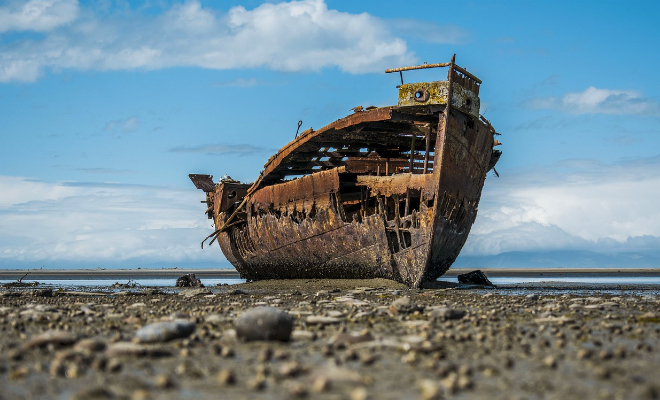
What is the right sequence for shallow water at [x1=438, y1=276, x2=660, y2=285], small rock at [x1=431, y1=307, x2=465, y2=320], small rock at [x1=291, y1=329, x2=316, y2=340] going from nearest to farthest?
small rock at [x1=291, y1=329, x2=316, y2=340], small rock at [x1=431, y1=307, x2=465, y2=320], shallow water at [x1=438, y1=276, x2=660, y2=285]

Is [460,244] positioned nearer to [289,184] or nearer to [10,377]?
[289,184]

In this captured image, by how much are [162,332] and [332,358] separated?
1674 mm

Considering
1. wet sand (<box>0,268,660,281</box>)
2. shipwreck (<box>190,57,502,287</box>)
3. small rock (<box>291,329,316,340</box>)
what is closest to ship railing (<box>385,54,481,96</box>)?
shipwreck (<box>190,57,502,287</box>)

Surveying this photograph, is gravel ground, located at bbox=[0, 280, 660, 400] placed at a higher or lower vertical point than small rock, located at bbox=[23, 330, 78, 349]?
lower

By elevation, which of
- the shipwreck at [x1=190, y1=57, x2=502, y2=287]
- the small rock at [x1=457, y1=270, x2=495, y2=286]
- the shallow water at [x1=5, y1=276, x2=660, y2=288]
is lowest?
the shallow water at [x1=5, y1=276, x2=660, y2=288]

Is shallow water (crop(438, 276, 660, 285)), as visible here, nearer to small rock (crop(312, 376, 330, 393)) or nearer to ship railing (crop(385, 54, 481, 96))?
ship railing (crop(385, 54, 481, 96))

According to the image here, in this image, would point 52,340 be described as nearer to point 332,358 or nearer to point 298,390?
point 332,358

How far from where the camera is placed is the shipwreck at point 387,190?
1603 cm

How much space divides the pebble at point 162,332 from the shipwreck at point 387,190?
10275mm

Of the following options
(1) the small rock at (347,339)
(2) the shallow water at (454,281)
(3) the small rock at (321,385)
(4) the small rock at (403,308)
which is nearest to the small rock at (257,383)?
(3) the small rock at (321,385)

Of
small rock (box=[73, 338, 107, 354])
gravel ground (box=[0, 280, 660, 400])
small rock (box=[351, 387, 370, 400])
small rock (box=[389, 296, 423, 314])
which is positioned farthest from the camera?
small rock (box=[389, 296, 423, 314])

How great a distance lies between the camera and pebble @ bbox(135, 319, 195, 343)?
5703 millimetres

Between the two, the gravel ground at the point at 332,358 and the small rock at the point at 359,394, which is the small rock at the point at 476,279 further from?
the small rock at the point at 359,394

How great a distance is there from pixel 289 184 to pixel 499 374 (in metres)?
16.5
